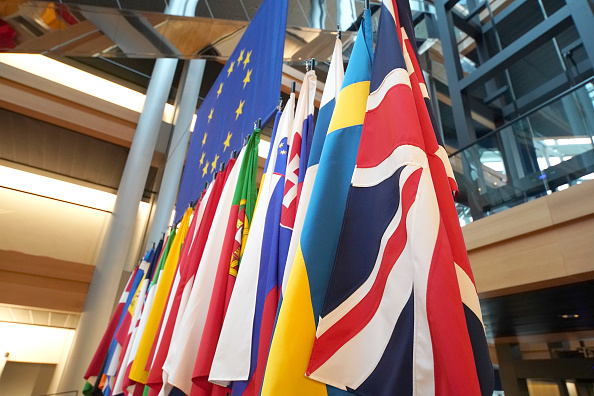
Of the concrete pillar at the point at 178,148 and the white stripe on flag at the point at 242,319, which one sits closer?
the white stripe on flag at the point at 242,319

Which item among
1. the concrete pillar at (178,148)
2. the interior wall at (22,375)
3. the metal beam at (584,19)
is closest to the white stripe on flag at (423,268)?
the concrete pillar at (178,148)

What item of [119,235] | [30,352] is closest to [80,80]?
[119,235]

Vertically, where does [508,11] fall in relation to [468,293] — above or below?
above

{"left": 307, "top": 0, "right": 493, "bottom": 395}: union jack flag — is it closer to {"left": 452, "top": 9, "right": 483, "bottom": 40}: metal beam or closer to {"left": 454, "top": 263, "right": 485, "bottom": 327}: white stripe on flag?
{"left": 454, "top": 263, "right": 485, "bottom": 327}: white stripe on flag

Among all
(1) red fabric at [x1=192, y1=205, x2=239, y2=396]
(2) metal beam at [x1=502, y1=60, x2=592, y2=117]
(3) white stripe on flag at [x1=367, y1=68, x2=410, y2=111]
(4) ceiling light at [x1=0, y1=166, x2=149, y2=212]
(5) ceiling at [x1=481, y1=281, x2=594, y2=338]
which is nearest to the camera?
(3) white stripe on flag at [x1=367, y1=68, x2=410, y2=111]

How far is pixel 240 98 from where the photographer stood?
2809 millimetres

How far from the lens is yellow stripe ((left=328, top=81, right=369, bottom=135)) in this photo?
121cm

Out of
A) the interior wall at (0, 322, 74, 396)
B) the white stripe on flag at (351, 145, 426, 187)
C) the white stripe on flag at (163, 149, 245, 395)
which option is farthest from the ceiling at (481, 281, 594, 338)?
the interior wall at (0, 322, 74, 396)

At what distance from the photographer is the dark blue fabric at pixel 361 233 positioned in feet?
2.94

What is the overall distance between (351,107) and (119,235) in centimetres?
666

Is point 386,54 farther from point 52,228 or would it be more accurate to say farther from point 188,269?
point 52,228

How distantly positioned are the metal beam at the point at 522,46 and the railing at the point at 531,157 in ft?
13.7

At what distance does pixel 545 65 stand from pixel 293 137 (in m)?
10.0

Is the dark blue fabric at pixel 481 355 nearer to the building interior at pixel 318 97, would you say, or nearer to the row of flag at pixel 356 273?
the row of flag at pixel 356 273
